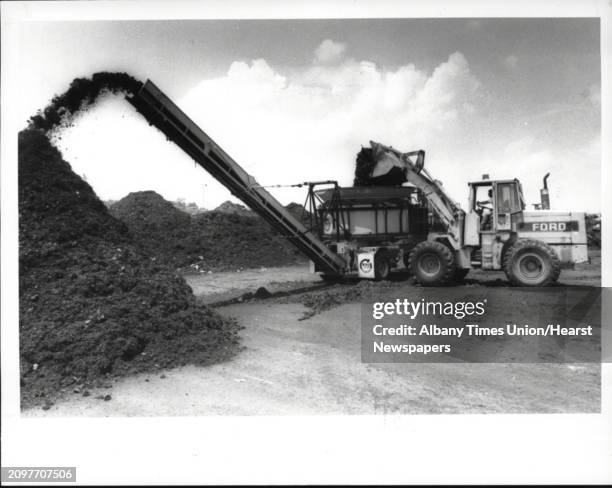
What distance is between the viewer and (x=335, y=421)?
4012 millimetres

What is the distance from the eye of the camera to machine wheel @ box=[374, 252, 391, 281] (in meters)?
9.47

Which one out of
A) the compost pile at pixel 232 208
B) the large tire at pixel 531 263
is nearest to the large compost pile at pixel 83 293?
the large tire at pixel 531 263

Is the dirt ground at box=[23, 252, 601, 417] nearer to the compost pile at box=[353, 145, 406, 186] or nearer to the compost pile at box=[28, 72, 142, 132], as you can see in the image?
the compost pile at box=[28, 72, 142, 132]

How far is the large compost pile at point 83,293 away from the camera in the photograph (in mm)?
4324

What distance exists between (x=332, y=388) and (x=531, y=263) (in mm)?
5495

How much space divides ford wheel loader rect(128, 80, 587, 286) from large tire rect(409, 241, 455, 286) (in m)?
0.02

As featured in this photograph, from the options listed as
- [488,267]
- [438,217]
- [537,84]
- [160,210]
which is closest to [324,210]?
[438,217]

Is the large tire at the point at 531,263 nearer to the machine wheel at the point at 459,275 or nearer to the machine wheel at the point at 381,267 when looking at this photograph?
the machine wheel at the point at 459,275

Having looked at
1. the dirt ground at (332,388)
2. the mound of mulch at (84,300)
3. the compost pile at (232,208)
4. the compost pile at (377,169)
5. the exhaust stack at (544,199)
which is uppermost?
the compost pile at (232,208)

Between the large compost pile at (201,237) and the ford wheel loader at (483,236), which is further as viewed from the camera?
the large compost pile at (201,237)

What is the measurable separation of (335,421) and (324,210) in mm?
6353

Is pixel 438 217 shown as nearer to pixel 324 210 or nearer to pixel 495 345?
pixel 324 210

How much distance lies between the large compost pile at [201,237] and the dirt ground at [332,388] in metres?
9.42

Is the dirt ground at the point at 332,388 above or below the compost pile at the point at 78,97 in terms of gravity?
below
